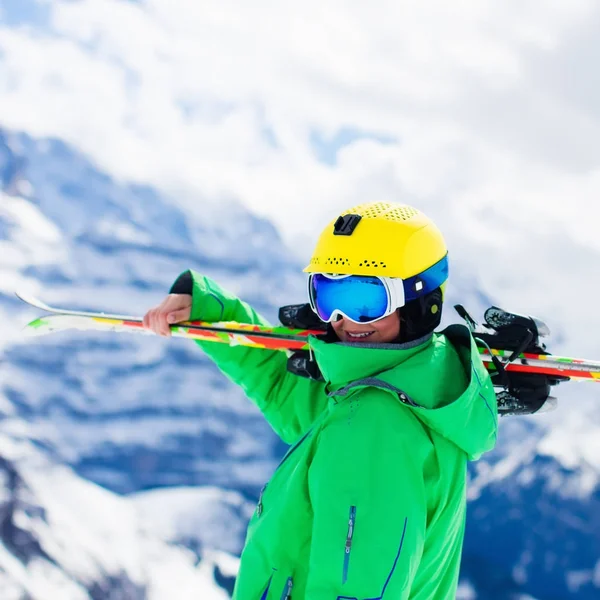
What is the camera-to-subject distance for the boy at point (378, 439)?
5.38 feet

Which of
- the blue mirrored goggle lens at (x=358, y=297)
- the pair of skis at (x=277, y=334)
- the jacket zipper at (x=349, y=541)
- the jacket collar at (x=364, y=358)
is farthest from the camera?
the pair of skis at (x=277, y=334)

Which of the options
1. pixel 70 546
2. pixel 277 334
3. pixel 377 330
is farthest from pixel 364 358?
pixel 70 546

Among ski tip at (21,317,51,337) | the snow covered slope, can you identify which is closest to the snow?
the snow covered slope

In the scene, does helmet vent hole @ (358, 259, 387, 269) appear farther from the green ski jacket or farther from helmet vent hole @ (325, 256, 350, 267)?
the green ski jacket

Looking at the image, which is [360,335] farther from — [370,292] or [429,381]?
[429,381]

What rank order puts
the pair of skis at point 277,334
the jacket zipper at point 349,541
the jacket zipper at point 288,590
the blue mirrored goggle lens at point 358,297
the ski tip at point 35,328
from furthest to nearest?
the ski tip at point 35,328 < the pair of skis at point 277,334 < the blue mirrored goggle lens at point 358,297 < the jacket zipper at point 288,590 < the jacket zipper at point 349,541

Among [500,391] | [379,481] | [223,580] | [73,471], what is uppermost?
[500,391]

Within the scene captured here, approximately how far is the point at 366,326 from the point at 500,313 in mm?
714

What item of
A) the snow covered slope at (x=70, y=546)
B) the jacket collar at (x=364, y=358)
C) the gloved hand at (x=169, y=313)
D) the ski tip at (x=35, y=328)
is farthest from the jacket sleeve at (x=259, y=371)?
the snow covered slope at (x=70, y=546)

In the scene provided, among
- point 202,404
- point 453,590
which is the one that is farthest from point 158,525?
point 453,590

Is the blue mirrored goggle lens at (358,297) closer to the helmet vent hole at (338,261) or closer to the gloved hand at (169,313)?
the helmet vent hole at (338,261)

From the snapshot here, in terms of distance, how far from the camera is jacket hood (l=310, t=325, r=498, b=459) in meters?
1.83

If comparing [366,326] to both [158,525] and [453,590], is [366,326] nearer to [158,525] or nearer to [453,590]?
[453,590]

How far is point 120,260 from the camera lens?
28.2 metres
